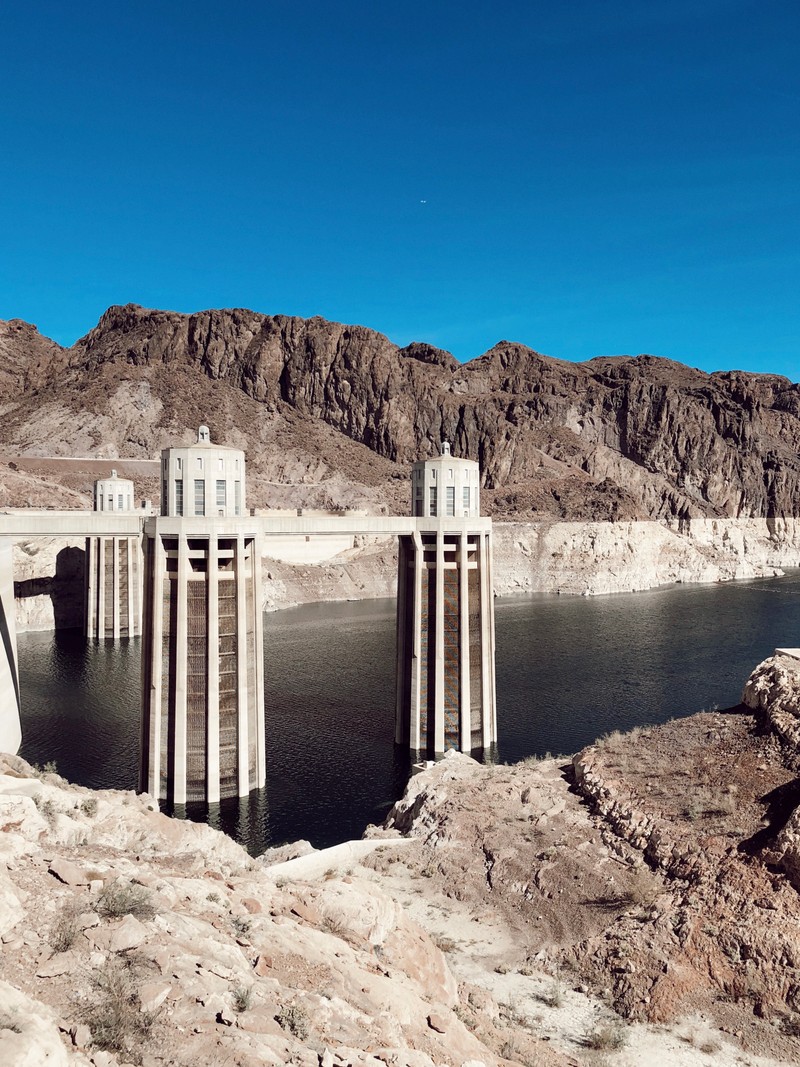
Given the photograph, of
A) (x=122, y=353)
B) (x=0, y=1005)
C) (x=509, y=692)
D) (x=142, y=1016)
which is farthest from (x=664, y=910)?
(x=122, y=353)

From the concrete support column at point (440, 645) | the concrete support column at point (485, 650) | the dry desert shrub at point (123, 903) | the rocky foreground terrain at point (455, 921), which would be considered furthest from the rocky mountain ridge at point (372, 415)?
the dry desert shrub at point (123, 903)

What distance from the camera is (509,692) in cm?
4731

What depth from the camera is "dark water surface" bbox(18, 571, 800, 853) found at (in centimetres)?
3180

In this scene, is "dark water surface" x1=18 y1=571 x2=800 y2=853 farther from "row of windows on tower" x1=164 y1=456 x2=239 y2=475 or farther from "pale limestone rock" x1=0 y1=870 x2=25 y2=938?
"pale limestone rock" x1=0 y1=870 x2=25 y2=938

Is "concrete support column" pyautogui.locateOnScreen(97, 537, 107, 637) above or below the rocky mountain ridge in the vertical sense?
below

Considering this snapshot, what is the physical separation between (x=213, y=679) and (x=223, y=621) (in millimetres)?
2283

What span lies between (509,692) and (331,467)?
9974cm

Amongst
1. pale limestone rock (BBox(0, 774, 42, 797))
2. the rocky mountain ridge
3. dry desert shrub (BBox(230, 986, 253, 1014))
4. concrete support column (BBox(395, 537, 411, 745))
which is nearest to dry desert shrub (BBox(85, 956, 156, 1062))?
dry desert shrub (BBox(230, 986, 253, 1014))

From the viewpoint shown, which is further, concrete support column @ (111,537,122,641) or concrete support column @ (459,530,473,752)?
concrete support column @ (111,537,122,641)

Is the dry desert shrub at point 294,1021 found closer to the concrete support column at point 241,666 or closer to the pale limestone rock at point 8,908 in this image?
the pale limestone rock at point 8,908

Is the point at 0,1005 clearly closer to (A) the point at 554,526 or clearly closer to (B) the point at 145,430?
(A) the point at 554,526

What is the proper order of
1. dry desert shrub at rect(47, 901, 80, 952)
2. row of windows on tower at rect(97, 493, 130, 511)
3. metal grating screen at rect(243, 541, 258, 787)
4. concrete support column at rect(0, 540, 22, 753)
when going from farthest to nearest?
1. row of windows on tower at rect(97, 493, 130, 511)
2. concrete support column at rect(0, 540, 22, 753)
3. metal grating screen at rect(243, 541, 258, 787)
4. dry desert shrub at rect(47, 901, 80, 952)

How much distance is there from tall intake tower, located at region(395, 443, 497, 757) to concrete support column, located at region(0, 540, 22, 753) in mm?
18242

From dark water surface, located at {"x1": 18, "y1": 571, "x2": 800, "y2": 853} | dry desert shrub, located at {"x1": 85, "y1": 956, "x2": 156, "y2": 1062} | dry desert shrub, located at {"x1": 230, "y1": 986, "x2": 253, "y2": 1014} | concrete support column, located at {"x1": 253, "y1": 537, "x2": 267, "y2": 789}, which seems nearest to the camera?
dry desert shrub, located at {"x1": 85, "y1": 956, "x2": 156, "y2": 1062}
